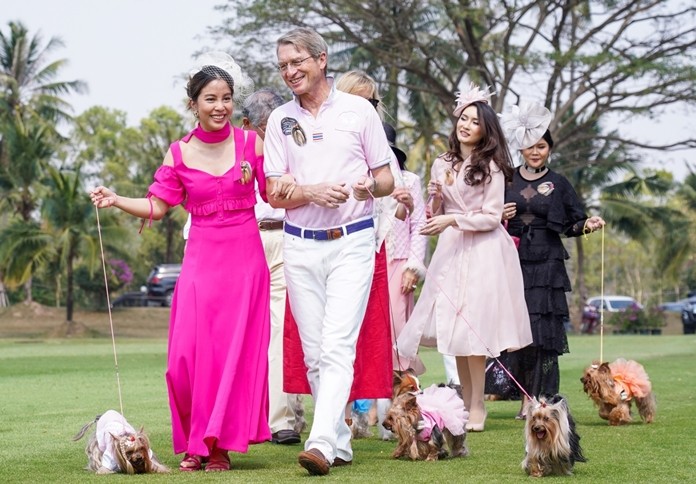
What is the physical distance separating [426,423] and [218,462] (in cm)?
118

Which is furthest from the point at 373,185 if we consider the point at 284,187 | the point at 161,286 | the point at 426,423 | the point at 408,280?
the point at 161,286

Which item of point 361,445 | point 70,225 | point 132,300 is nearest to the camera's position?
point 361,445

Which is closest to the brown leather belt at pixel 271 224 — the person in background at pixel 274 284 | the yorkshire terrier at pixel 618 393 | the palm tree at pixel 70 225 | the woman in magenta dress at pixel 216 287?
the person in background at pixel 274 284

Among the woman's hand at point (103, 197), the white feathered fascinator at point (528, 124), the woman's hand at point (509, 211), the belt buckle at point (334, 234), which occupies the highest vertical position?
the white feathered fascinator at point (528, 124)

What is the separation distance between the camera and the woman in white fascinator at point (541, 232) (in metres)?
9.56

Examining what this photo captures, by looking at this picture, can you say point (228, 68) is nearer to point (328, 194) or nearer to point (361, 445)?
point (328, 194)

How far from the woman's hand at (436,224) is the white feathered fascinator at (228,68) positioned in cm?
146

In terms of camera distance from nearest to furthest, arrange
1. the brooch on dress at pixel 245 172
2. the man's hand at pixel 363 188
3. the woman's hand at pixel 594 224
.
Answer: the man's hand at pixel 363 188
the brooch on dress at pixel 245 172
the woman's hand at pixel 594 224

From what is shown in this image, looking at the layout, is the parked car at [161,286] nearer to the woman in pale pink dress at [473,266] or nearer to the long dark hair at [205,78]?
the woman in pale pink dress at [473,266]

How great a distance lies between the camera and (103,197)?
666 centimetres

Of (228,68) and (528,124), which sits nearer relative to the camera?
(228,68)

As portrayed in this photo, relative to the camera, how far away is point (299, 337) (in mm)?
7113

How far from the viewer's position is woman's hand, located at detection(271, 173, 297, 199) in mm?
6637

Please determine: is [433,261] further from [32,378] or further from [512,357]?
[32,378]
